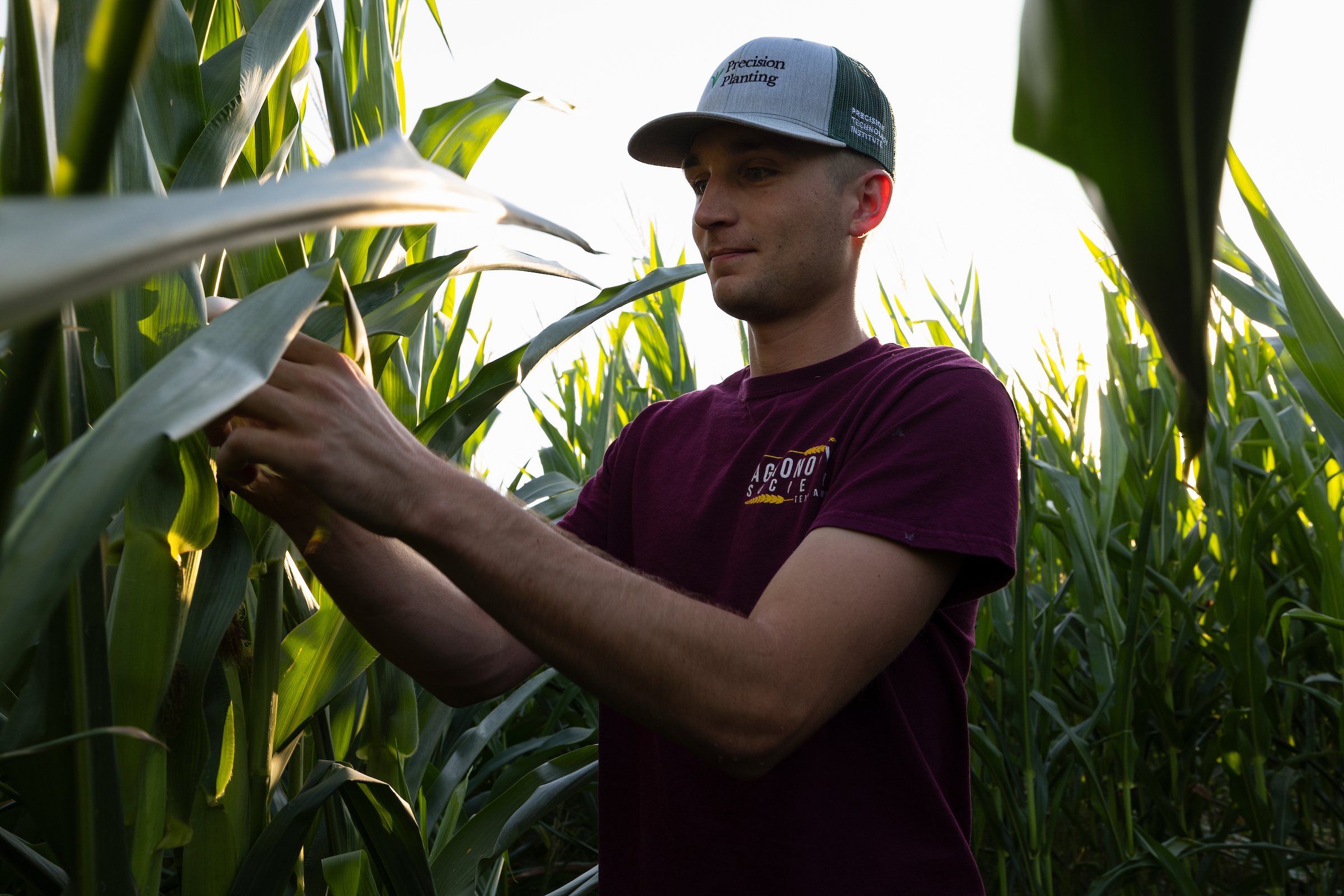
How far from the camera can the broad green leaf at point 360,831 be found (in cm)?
62

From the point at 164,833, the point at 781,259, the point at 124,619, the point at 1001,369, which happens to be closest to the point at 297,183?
the point at 124,619

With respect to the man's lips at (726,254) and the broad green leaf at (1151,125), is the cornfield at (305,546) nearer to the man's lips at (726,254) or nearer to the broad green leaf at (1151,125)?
the broad green leaf at (1151,125)

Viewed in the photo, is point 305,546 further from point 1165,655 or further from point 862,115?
point 1165,655

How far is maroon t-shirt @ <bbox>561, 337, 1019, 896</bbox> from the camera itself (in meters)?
0.86

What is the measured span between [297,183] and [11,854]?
1.70 ft

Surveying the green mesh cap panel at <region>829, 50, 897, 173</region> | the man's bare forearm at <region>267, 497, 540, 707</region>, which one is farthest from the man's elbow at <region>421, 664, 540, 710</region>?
the green mesh cap panel at <region>829, 50, 897, 173</region>

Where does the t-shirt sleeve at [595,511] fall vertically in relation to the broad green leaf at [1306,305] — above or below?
below

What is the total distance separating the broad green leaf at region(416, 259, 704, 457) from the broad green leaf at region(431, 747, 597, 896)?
0.33 meters

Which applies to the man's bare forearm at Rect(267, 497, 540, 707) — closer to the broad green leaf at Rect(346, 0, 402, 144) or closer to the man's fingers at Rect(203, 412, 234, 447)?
the man's fingers at Rect(203, 412, 234, 447)

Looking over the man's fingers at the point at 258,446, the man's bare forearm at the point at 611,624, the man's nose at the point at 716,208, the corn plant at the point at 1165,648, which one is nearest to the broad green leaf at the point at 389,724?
the man's bare forearm at the point at 611,624

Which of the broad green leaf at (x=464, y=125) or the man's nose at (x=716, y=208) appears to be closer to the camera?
the broad green leaf at (x=464, y=125)

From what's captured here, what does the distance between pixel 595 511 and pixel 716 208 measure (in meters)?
0.38

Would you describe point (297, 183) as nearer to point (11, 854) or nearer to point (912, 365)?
point (11, 854)

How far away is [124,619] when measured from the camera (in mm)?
506
